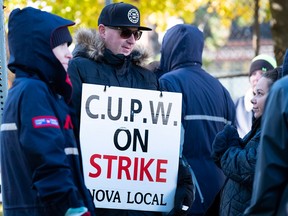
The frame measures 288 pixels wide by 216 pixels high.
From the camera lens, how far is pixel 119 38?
6.93 meters

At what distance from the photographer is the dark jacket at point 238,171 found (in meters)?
6.60

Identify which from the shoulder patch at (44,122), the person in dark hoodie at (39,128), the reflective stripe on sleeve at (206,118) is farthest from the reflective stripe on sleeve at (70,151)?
the reflective stripe on sleeve at (206,118)

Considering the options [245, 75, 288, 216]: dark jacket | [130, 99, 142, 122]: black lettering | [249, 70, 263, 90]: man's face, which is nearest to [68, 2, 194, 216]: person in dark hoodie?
[130, 99, 142, 122]: black lettering

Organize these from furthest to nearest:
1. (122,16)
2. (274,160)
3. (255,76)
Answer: (255,76)
(122,16)
(274,160)

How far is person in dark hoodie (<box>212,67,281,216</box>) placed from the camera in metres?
6.61

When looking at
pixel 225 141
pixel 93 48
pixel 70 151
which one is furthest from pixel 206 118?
pixel 70 151

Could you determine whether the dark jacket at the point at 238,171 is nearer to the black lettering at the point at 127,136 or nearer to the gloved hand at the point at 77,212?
the black lettering at the point at 127,136

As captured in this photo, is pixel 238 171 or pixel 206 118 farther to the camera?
pixel 206 118

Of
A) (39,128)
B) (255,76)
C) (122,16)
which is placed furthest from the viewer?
(255,76)

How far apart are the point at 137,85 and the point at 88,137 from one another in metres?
0.51

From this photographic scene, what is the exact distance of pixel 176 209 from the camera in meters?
6.67

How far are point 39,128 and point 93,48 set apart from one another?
1.62 metres

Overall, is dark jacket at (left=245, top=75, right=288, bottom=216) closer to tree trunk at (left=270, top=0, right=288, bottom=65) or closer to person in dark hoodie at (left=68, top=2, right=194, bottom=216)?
person in dark hoodie at (left=68, top=2, right=194, bottom=216)

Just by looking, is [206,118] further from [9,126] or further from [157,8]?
[157,8]
